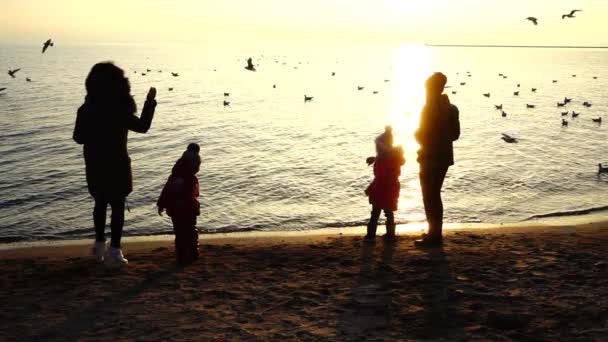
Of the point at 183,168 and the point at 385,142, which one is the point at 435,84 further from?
the point at 183,168

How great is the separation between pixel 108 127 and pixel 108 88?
455mm

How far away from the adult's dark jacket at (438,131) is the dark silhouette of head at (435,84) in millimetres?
103

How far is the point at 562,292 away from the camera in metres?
5.93

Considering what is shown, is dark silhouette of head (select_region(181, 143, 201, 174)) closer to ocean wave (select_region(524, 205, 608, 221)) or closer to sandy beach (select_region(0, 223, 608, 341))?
sandy beach (select_region(0, 223, 608, 341))

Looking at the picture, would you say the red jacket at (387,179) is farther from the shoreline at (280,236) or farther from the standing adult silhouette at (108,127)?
the standing adult silhouette at (108,127)

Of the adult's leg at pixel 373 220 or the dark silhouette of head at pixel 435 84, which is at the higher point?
the dark silhouette of head at pixel 435 84

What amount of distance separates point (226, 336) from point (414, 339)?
171 cm

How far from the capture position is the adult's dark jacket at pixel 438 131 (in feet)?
23.6

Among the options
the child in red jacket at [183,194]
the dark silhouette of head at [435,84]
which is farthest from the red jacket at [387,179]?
the child in red jacket at [183,194]

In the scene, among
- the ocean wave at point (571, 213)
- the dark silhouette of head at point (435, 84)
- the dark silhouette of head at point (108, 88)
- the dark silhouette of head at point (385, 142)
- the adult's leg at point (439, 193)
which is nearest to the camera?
the dark silhouette of head at point (108, 88)

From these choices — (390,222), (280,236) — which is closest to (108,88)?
(390,222)

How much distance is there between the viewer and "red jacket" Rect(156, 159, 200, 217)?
6910mm

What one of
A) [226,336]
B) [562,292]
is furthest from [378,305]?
[562,292]

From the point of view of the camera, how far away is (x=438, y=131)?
7.26 metres
